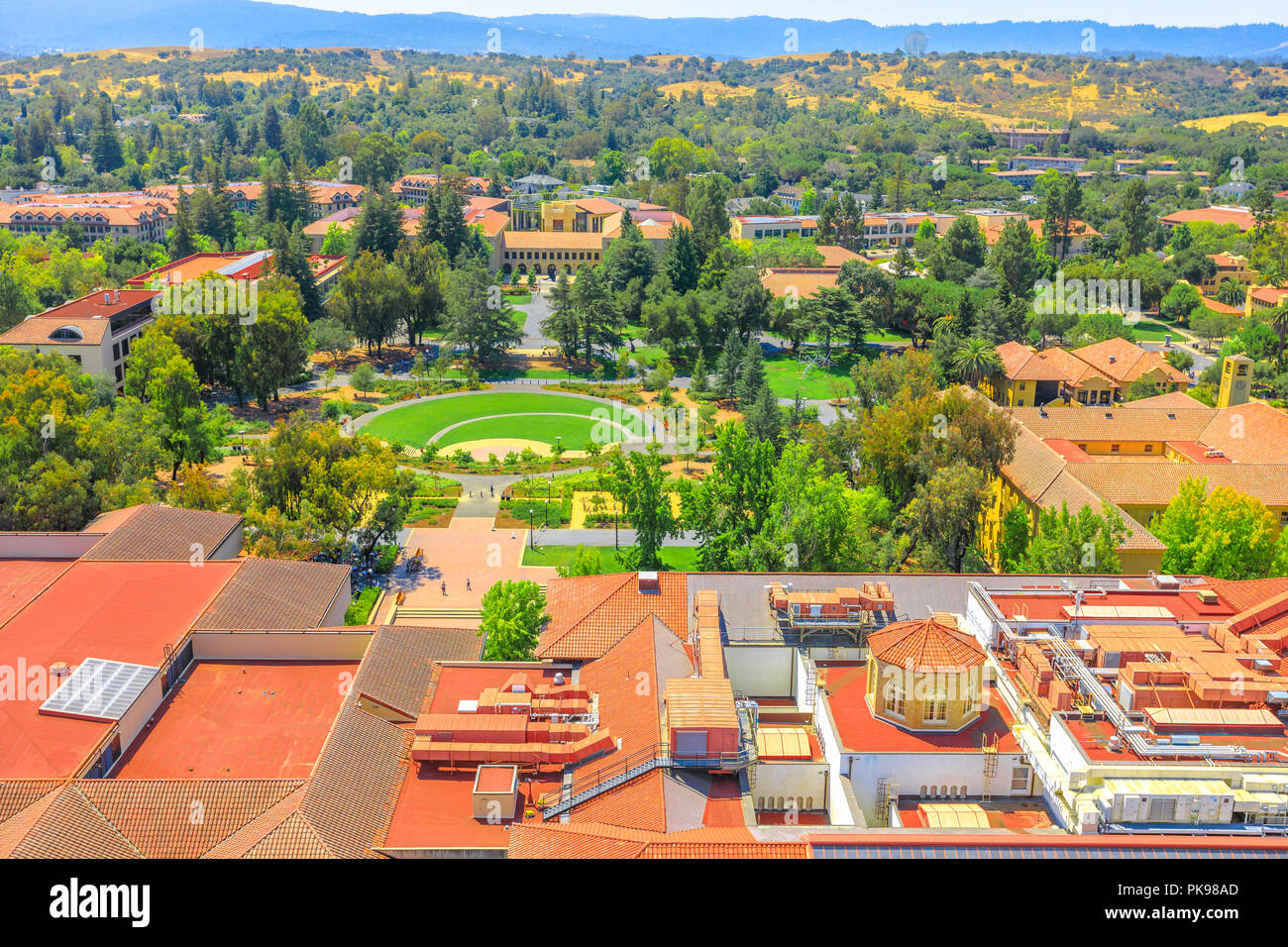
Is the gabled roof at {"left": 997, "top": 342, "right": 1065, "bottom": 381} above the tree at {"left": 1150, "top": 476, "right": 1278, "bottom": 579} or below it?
above

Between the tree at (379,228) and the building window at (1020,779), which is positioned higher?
the tree at (379,228)

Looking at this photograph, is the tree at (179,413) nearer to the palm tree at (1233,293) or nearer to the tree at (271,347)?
the tree at (271,347)

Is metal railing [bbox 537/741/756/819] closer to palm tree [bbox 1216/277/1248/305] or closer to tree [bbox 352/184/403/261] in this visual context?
tree [bbox 352/184/403/261]

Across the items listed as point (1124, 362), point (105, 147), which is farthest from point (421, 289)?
point (105, 147)

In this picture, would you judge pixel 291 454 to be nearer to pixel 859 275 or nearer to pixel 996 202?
pixel 859 275

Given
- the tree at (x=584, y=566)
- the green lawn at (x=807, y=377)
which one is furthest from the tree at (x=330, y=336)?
the tree at (x=584, y=566)

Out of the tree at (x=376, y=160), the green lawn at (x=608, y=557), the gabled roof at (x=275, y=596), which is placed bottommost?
the green lawn at (x=608, y=557)

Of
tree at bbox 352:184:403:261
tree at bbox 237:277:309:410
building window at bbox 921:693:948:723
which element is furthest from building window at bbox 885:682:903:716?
tree at bbox 352:184:403:261
